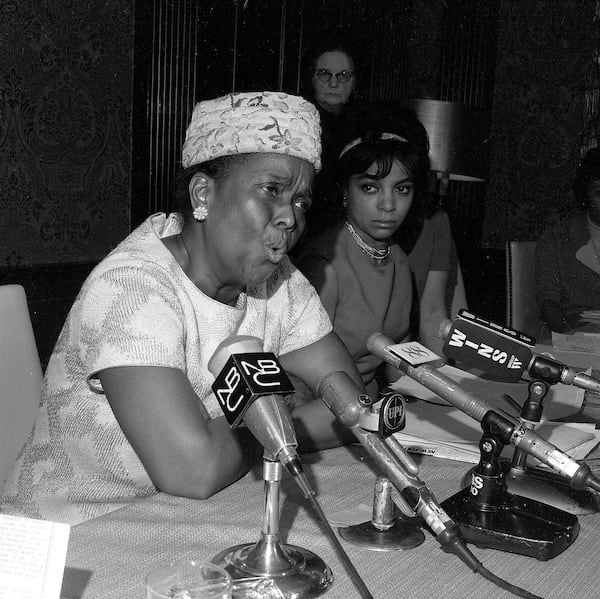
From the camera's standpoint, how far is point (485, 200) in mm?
4992

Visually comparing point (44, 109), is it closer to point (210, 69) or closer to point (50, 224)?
point (50, 224)

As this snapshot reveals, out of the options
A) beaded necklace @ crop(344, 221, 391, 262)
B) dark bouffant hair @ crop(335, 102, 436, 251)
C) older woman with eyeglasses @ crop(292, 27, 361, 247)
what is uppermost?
older woman with eyeglasses @ crop(292, 27, 361, 247)

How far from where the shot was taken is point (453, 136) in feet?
12.1

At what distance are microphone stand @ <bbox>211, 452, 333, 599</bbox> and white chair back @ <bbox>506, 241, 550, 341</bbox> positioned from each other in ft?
8.02

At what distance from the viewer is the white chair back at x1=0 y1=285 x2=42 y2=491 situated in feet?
4.89

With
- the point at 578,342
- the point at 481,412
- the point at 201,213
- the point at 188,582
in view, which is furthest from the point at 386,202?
the point at 188,582

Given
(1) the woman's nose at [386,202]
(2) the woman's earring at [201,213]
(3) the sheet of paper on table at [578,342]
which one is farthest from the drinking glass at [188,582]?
(3) the sheet of paper on table at [578,342]

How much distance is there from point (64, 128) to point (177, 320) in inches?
98.3

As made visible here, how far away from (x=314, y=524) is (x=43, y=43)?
2.85 meters

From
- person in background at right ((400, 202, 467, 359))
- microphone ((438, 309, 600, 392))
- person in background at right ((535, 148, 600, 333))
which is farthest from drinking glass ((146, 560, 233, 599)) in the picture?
person in background at right ((535, 148, 600, 333))

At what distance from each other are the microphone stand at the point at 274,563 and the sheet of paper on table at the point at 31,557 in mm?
209

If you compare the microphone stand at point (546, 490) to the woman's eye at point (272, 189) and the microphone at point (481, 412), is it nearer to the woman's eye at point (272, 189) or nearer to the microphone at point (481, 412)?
the microphone at point (481, 412)

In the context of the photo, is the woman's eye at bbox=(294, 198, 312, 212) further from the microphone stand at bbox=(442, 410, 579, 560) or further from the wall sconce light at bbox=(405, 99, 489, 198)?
the wall sconce light at bbox=(405, 99, 489, 198)

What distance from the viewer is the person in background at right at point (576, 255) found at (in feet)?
10.9
